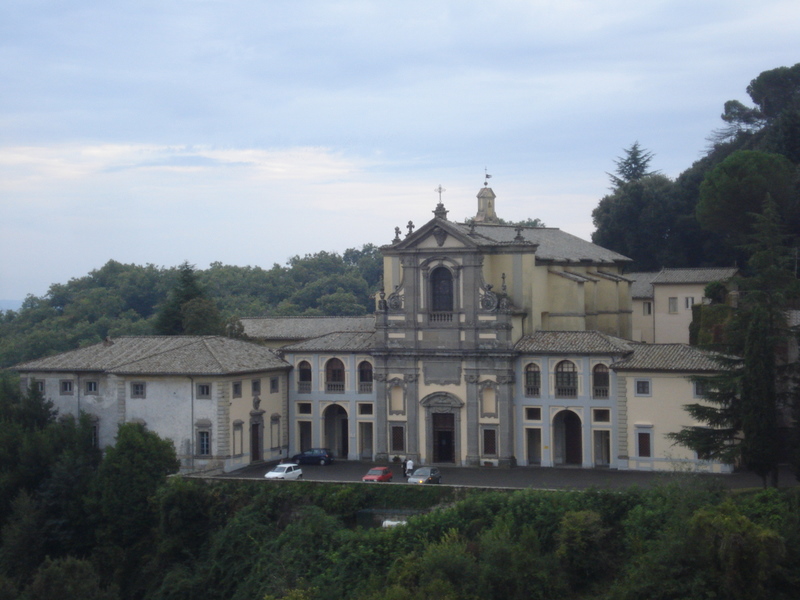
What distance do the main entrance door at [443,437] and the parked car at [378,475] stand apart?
232 inches

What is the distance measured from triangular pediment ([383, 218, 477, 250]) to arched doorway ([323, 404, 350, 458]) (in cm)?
945

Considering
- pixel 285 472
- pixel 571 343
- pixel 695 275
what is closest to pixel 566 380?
pixel 571 343

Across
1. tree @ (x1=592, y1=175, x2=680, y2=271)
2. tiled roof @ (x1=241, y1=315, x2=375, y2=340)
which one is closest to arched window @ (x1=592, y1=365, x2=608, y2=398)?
tiled roof @ (x1=241, y1=315, x2=375, y2=340)

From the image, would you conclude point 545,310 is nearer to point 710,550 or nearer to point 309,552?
point 309,552

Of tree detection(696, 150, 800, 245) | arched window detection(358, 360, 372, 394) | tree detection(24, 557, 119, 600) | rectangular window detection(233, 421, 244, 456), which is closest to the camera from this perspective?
tree detection(24, 557, 119, 600)

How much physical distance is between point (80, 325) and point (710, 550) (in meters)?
86.9

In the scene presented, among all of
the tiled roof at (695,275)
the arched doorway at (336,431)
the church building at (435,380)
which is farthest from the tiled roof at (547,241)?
the arched doorway at (336,431)

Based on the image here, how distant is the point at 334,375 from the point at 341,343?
1.68 metres

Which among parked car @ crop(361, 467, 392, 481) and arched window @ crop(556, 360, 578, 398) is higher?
arched window @ crop(556, 360, 578, 398)

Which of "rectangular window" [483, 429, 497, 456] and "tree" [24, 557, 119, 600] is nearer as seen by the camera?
"tree" [24, 557, 119, 600]

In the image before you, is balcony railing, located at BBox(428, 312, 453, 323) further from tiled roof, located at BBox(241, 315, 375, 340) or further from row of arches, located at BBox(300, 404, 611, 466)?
tiled roof, located at BBox(241, 315, 375, 340)

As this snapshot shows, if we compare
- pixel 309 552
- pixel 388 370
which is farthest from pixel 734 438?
pixel 388 370

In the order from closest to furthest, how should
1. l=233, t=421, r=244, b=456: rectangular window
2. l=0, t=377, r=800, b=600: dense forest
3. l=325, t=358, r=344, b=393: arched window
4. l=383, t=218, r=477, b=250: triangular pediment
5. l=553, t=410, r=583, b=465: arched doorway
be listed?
1. l=0, t=377, r=800, b=600: dense forest
2. l=233, t=421, r=244, b=456: rectangular window
3. l=553, t=410, r=583, b=465: arched doorway
4. l=383, t=218, r=477, b=250: triangular pediment
5. l=325, t=358, r=344, b=393: arched window

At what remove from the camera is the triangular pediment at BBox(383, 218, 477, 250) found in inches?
2021
